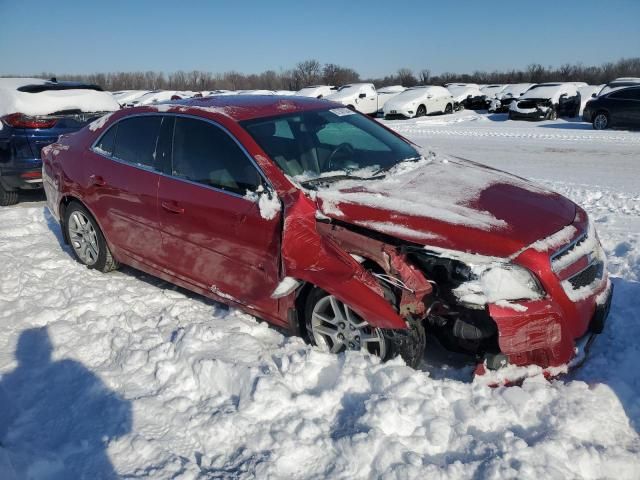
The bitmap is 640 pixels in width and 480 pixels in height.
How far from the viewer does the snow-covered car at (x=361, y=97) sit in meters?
22.6

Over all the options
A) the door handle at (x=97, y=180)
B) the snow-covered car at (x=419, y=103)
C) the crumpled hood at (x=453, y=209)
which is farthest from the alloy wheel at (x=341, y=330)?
the snow-covered car at (x=419, y=103)

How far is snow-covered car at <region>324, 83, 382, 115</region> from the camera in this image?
22558 mm

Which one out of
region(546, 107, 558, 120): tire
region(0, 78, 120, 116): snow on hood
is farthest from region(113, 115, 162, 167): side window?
region(546, 107, 558, 120): tire

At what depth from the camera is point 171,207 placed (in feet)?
13.0

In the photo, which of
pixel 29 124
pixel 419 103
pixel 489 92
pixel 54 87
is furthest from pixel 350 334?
pixel 489 92

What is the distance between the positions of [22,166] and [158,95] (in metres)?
21.0

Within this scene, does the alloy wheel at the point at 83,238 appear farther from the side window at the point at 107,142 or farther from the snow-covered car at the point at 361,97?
the snow-covered car at the point at 361,97

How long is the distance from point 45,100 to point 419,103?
51.8 ft

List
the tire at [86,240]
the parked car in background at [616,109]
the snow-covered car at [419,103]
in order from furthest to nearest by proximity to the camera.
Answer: the snow-covered car at [419,103] → the parked car in background at [616,109] → the tire at [86,240]

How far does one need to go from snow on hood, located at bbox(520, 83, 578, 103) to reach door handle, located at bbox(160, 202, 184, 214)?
1732cm

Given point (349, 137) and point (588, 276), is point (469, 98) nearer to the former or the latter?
point (349, 137)

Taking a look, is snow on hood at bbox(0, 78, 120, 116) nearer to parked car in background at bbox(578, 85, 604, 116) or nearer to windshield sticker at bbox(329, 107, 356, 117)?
windshield sticker at bbox(329, 107, 356, 117)

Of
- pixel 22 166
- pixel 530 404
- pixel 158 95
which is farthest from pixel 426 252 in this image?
pixel 158 95

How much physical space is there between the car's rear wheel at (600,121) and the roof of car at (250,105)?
43.7 ft
